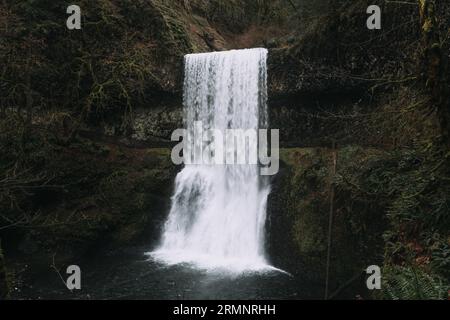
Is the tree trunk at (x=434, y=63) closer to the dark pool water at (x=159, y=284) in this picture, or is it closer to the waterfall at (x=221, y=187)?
the dark pool water at (x=159, y=284)

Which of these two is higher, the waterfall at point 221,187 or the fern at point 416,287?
the waterfall at point 221,187

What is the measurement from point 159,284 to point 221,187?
14.5ft

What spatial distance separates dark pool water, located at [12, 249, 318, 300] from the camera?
8.91m

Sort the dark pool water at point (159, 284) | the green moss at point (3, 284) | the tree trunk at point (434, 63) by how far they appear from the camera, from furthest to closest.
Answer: the dark pool water at point (159, 284) → the green moss at point (3, 284) → the tree trunk at point (434, 63)

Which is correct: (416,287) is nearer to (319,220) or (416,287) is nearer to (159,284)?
(319,220)

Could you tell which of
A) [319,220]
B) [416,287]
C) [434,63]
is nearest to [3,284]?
[416,287]

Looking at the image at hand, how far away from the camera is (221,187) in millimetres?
13117

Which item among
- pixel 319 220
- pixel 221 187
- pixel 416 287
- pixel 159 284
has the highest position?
pixel 221 187

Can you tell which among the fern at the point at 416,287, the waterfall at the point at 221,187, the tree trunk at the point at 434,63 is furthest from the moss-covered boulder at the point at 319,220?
the tree trunk at the point at 434,63

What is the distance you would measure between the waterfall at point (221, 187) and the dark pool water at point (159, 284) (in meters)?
0.78

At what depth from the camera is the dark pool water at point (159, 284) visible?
8914mm

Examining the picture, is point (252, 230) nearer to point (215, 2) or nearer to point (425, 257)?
point (425, 257)

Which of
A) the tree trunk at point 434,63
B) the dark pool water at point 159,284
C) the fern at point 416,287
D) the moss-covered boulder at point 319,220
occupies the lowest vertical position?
the dark pool water at point 159,284
